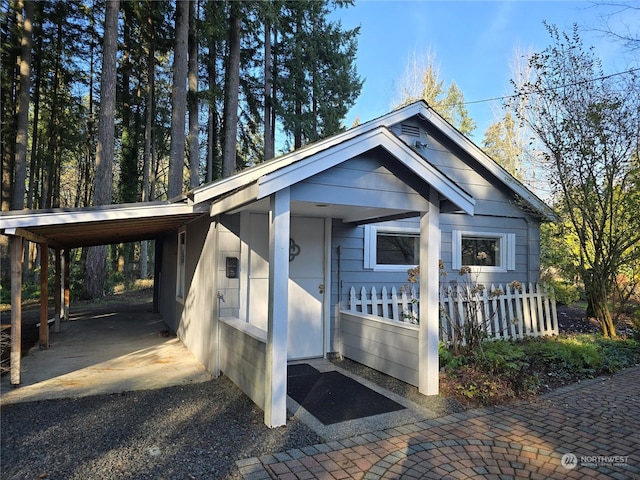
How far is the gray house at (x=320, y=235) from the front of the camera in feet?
12.5

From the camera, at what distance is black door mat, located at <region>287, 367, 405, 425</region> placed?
3900 mm

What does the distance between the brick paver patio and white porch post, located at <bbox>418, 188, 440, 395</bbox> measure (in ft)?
1.85

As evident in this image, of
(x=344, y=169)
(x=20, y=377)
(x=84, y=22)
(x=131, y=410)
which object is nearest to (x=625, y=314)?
(x=344, y=169)

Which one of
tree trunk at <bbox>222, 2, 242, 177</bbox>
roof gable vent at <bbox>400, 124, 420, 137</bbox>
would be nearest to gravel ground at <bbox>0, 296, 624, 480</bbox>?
roof gable vent at <bbox>400, 124, 420, 137</bbox>

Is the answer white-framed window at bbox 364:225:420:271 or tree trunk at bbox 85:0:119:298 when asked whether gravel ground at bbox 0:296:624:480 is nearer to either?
white-framed window at bbox 364:225:420:271

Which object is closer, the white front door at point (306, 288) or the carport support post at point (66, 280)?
the white front door at point (306, 288)

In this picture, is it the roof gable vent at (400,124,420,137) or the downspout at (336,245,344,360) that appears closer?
the downspout at (336,245,344,360)

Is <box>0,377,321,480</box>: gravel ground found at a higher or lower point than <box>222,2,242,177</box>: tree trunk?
lower

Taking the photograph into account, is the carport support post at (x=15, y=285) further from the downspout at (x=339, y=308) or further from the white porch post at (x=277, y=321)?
the downspout at (x=339, y=308)

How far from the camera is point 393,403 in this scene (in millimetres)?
4203

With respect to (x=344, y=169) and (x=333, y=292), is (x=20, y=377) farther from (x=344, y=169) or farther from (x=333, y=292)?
(x=344, y=169)

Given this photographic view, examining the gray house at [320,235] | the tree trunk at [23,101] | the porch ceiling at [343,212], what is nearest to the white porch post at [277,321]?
the gray house at [320,235]

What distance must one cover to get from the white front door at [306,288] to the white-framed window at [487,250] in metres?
3.13

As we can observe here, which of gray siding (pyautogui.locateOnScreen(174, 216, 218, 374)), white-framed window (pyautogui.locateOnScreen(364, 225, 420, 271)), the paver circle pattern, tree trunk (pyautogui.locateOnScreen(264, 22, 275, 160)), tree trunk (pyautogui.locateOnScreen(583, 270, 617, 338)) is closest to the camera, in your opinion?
the paver circle pattern
